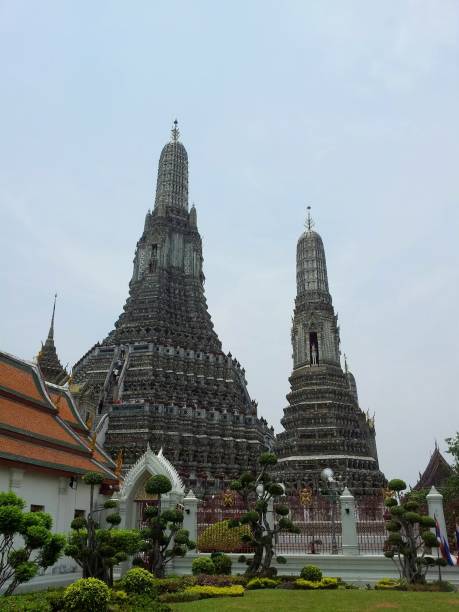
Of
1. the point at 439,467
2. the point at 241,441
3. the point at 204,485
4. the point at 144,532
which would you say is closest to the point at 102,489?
the point at 144,532

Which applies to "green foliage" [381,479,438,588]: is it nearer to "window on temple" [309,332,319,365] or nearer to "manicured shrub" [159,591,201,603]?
"manicured shrub" [159,591,201,603]

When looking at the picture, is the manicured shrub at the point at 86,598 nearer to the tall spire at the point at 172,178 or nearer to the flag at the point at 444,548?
the flag at the point at 444,548

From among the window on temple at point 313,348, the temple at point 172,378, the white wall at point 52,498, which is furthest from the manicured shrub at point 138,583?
the window on temple at point 313,348

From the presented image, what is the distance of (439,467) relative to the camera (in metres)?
42.9

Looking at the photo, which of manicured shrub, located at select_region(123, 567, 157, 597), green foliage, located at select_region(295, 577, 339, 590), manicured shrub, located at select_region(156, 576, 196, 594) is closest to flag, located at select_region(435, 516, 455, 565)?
green foliage, located at select_region(295, 577, 339, 590)

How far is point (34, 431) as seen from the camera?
19.7m

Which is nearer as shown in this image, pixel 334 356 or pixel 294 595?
pixel 294 595

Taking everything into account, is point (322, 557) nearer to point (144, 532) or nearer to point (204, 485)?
point (144, 532)

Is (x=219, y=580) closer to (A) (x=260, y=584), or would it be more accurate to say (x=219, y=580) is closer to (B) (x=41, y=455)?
(A) (x=260, y=584)

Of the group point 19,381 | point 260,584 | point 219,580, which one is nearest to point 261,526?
point 260,584

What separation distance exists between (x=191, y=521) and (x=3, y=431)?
329 inches

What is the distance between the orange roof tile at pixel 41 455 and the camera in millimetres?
17219

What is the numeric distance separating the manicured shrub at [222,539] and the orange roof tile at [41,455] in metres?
5.35

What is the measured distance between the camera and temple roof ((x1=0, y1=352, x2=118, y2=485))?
18.0 m
